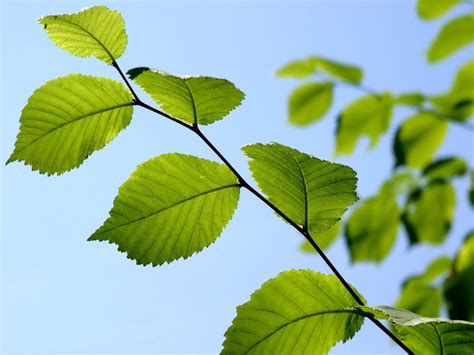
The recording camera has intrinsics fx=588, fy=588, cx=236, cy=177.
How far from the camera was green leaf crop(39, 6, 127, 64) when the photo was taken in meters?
0.98

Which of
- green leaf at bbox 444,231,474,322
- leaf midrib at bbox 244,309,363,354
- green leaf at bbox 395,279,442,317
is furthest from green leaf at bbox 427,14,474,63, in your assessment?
leaf midrib at bbox 244,309,363,354

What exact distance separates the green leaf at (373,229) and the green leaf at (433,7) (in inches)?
37.8

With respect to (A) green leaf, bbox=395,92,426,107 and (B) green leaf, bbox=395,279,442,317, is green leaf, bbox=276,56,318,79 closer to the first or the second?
(A) green leaf, bbox=395,92,426,107

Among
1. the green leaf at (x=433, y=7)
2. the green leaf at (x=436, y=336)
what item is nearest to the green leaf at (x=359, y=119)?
the green leaf at (x=433, y=7)

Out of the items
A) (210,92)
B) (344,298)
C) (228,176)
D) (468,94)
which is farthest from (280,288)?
(468,94)

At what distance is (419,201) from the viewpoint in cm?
290

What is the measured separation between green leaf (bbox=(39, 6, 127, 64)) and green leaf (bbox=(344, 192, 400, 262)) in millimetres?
2049

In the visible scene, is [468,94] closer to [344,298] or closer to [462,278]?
[462,278]

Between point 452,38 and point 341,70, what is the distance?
570 millimetres

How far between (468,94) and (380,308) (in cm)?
224

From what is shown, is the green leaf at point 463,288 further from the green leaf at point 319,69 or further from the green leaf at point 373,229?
the green leaf at point 319,69

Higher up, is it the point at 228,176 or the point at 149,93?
the point at 149,93

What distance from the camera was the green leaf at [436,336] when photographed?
772 millimetres

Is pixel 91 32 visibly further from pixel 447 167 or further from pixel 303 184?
pixel 447 167
